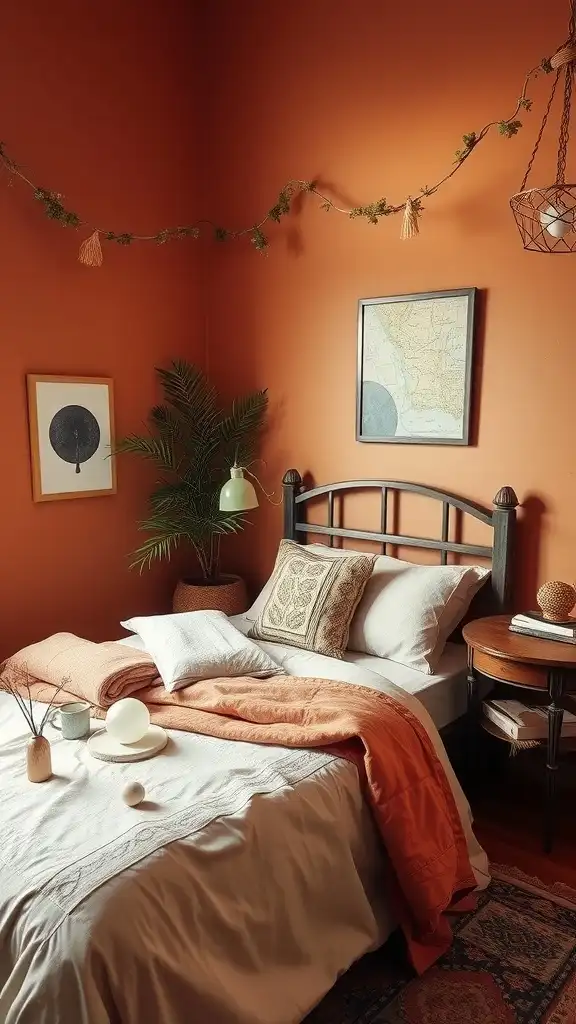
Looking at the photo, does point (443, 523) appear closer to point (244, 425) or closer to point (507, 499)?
point (507, 499)

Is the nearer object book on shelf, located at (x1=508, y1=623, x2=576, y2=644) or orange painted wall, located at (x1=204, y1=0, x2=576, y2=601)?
book on shelf, located at (x1=508, y1=623, x2=576, y2=644)

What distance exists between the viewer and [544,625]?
2.60 meters

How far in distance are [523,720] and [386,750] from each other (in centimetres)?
72

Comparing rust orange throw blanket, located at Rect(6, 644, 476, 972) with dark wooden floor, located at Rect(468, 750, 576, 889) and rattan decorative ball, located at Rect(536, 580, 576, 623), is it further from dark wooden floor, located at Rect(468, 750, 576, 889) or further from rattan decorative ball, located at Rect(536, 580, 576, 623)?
rattan decorative ball, located at Rect(536, 580, 576, 623)

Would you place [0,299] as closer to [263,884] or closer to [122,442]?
[122,442]

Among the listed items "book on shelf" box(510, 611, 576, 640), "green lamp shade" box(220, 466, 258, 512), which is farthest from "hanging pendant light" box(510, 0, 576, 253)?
"green lamp shade" box(220, 466, 258, 512)

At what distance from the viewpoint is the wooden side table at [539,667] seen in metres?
2.43

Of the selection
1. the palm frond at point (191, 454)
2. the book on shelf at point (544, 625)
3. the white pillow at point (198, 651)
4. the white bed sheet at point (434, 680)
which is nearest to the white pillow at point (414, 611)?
the white bed sheet at point (434, 680)

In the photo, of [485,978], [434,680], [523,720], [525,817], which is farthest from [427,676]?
[485,978]

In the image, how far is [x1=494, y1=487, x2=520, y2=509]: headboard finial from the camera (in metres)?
2.85

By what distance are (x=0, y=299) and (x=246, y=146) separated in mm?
1450

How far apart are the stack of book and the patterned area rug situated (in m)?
0.78

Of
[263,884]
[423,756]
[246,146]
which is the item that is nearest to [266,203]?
[246,146]

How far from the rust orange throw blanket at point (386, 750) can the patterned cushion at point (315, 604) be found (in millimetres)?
444
